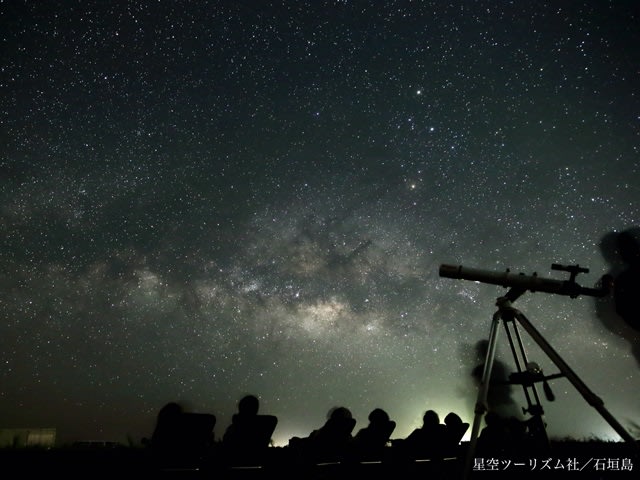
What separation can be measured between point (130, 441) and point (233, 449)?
1.06 metres

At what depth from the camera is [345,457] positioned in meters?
3.88

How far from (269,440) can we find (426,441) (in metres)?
1.88

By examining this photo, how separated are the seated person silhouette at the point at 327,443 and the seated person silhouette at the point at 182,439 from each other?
3.00 ft

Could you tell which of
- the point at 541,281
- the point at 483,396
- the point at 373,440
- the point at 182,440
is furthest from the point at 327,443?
the point at 541,281

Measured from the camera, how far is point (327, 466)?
3771 mm

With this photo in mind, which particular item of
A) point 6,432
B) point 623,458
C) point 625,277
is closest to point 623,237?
point 625,277

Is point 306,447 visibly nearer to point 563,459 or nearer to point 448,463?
point 448,463

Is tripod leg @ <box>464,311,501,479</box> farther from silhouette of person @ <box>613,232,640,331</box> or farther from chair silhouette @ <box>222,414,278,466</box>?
silhouette of person @ <box>613,232,640,331</box>

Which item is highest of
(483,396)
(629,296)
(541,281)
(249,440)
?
(629,296)

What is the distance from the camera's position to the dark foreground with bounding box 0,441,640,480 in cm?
269

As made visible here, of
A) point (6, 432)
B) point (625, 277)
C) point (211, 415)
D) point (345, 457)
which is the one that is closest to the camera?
point (211, 415)

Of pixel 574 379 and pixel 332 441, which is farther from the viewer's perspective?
pixel 332 441

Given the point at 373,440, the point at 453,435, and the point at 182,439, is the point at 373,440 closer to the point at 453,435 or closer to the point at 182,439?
the point at 453,435

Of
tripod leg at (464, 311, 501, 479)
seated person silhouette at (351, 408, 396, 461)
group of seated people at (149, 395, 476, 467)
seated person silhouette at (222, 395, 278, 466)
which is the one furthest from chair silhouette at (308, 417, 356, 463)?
tripod leg at (464, 311, 501, 479)
